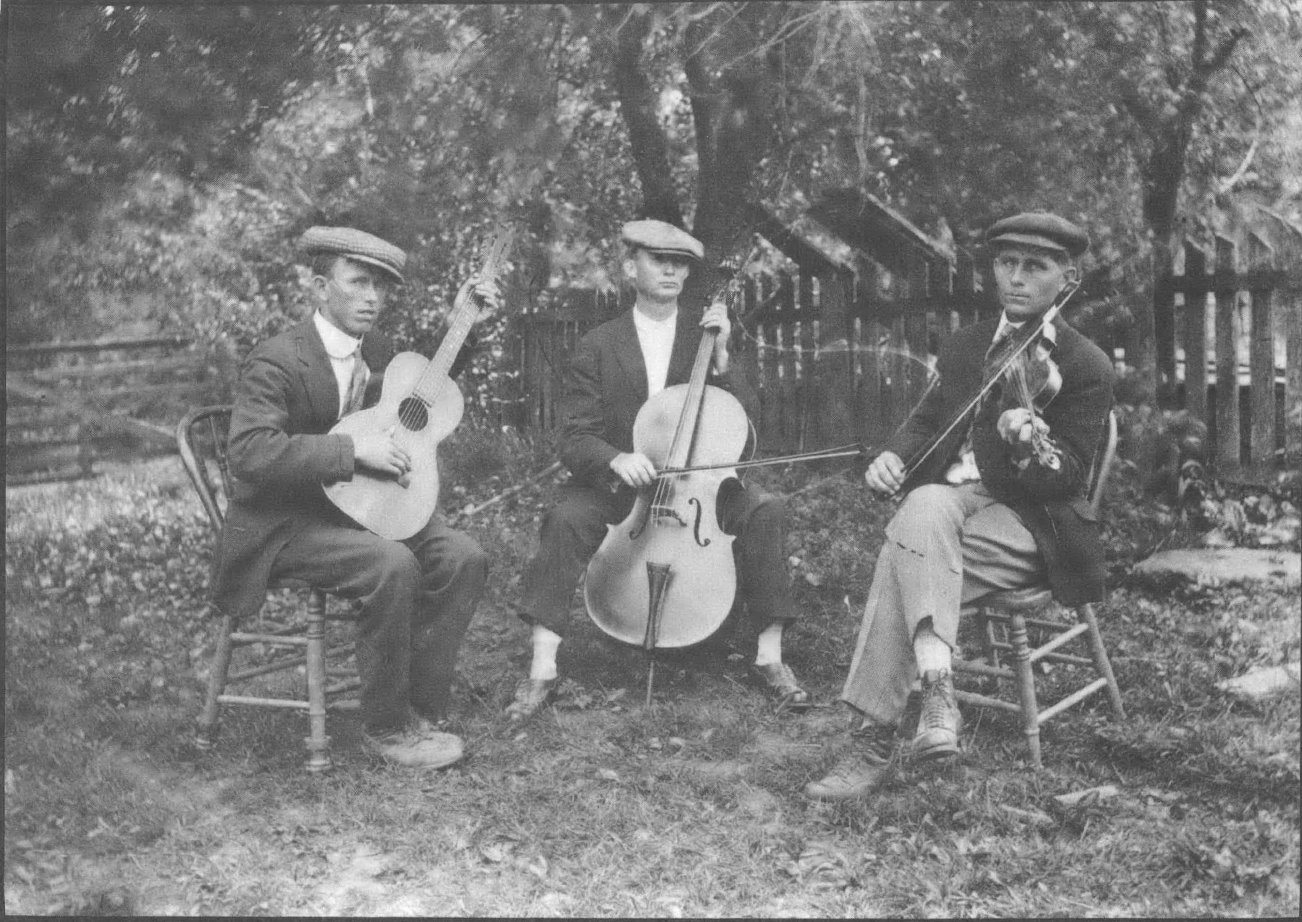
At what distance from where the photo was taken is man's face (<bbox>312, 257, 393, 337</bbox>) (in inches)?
166

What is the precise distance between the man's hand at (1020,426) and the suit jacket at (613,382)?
1213 millimetres

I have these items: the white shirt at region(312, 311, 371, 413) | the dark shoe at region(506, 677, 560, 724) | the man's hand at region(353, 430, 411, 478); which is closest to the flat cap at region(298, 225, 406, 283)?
the white shirt at region(312, 311, 371, 413)

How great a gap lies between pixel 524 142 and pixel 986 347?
6.74 feet

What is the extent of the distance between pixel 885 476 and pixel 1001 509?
477 millimetres

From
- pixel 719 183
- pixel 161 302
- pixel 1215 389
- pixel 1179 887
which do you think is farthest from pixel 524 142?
pixel 1179 887

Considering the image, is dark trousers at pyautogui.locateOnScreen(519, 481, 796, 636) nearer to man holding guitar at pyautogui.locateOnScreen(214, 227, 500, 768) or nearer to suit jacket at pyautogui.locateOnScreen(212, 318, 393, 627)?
man holding guitar at pyautogui.locateOnScreen(214, 227, 500, 768)

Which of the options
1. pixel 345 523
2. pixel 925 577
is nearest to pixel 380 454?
pixel 345 523

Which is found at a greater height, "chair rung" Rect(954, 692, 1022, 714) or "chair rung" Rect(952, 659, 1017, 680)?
"chair rung" Rect(952, 659, 1017, 680)

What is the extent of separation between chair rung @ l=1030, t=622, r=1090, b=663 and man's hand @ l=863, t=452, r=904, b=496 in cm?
80

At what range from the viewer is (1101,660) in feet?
13.9

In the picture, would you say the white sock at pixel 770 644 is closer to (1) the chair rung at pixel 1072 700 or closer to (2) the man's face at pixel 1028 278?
(1) the chair rung at pixel 1072 700

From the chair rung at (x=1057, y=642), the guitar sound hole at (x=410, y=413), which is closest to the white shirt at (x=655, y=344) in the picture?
the guitar sound hole at (x=410, y=413)

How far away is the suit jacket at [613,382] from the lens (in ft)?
15.6

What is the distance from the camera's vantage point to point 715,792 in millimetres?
3828
